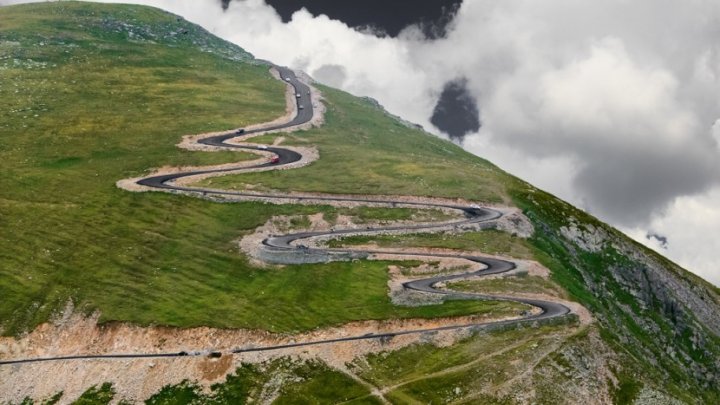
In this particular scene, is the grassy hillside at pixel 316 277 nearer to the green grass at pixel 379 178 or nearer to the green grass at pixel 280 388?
the green grass at pixel 280 388

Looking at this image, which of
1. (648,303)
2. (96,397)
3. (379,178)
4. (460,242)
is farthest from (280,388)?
(648,303)

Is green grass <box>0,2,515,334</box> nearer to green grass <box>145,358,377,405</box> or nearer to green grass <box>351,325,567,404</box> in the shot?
green grass <box>351,325,567,404</box>

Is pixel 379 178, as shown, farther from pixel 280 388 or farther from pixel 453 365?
pixel 280 388

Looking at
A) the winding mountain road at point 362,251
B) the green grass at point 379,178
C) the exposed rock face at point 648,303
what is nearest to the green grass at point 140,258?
the winding mountain road at point 362,251

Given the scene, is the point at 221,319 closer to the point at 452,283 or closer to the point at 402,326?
the point at 402,326

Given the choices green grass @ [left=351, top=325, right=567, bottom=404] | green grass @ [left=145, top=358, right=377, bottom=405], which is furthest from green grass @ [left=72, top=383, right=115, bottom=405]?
green grass @ [left=351, top=325, right=567, bottom=404]

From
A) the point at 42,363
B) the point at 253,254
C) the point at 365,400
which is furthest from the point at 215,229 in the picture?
the point at 365,400
